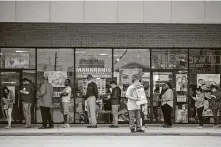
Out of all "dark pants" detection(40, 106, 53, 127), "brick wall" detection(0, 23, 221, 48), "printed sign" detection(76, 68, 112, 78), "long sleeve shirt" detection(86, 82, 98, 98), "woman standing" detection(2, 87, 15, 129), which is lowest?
"dark pants" detection(40, 106, 53, 127)

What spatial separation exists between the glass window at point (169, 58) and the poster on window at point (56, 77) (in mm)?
4083

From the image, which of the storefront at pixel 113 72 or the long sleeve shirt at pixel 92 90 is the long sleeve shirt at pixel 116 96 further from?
the storefront at pixel 113 72

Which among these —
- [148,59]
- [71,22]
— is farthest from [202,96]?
[71,22]

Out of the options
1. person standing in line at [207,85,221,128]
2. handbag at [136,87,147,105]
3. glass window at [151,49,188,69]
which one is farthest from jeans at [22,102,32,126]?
person standing in line at [207,85,221,128]

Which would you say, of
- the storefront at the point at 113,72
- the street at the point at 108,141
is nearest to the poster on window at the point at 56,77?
the storefront at the point at 113,72

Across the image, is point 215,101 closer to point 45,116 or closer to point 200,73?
point 200,73

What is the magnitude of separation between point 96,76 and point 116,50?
4.83 ft

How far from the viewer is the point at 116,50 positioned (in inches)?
999

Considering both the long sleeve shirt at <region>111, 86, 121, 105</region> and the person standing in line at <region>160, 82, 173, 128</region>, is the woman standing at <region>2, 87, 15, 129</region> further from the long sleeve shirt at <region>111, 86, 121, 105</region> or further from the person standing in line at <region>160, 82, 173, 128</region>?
the person standing in line at <region>160, 82, 173, 128</region>

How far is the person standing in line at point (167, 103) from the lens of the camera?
930 inches

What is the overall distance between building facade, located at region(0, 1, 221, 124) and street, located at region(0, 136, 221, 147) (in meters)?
5.38

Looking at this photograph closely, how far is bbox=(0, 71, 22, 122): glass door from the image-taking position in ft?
82.0

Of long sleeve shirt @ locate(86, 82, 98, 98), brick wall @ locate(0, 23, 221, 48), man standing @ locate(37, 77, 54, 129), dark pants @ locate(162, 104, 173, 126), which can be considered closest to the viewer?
man standing @ locate(37, 77, 54, 129)

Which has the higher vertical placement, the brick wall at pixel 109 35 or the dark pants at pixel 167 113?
the brick wall at pixel 109 35
